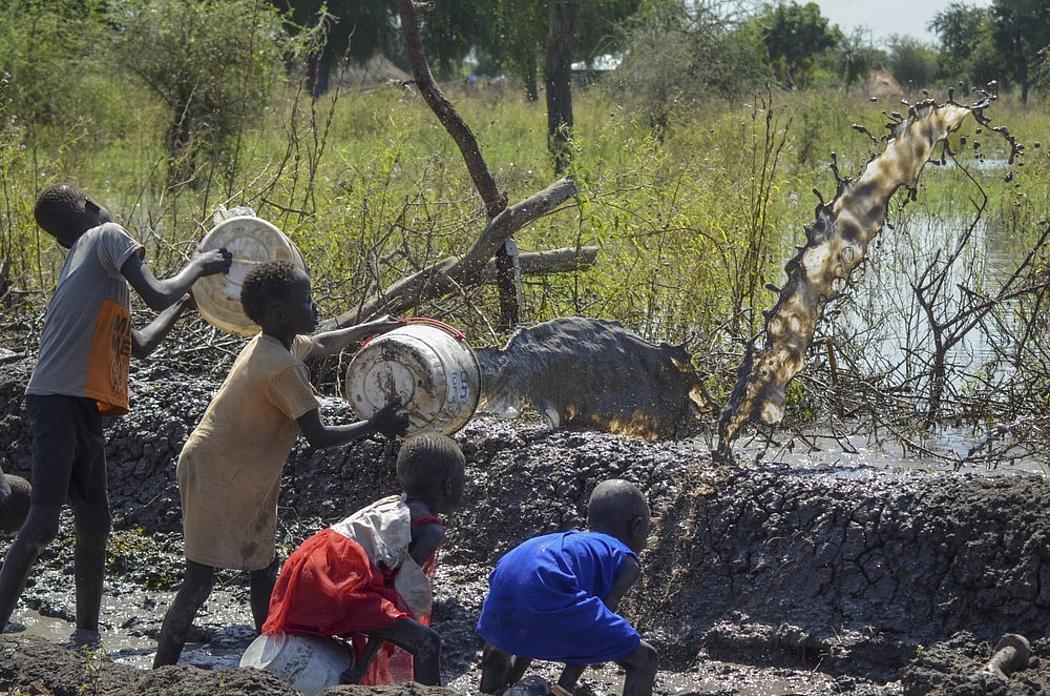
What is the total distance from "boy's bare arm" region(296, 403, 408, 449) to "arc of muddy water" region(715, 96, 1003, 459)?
6.48 ft

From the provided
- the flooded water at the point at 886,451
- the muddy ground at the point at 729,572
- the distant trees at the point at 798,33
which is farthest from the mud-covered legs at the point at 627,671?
the distant trees at the point at 798,33

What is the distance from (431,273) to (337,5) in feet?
81.0

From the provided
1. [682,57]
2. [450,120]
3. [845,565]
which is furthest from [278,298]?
[682,57]

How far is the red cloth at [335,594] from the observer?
3420 millimetres

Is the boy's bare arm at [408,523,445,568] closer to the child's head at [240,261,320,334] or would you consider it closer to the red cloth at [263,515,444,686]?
the red cloth at [263,515,444,686]

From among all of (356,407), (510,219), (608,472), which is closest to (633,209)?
(510,219)

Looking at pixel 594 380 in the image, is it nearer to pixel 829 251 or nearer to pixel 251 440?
pixel 829 251

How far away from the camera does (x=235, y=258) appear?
14.8 feet

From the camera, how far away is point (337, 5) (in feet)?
98.2

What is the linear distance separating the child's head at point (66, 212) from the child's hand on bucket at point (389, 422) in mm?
1142

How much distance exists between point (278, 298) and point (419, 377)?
668 mm

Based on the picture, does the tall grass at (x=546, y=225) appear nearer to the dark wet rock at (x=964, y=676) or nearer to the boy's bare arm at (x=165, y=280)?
the boy's bare arm at (x=165, y=280)

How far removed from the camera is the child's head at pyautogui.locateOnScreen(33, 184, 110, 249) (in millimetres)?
4180

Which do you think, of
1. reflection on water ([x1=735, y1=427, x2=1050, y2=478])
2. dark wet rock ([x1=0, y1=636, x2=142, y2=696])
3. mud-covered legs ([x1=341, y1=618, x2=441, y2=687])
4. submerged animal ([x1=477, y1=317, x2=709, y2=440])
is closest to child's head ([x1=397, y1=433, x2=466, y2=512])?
mud-covered legs ([x1=341, y1=618, x2=441, y2=687])
